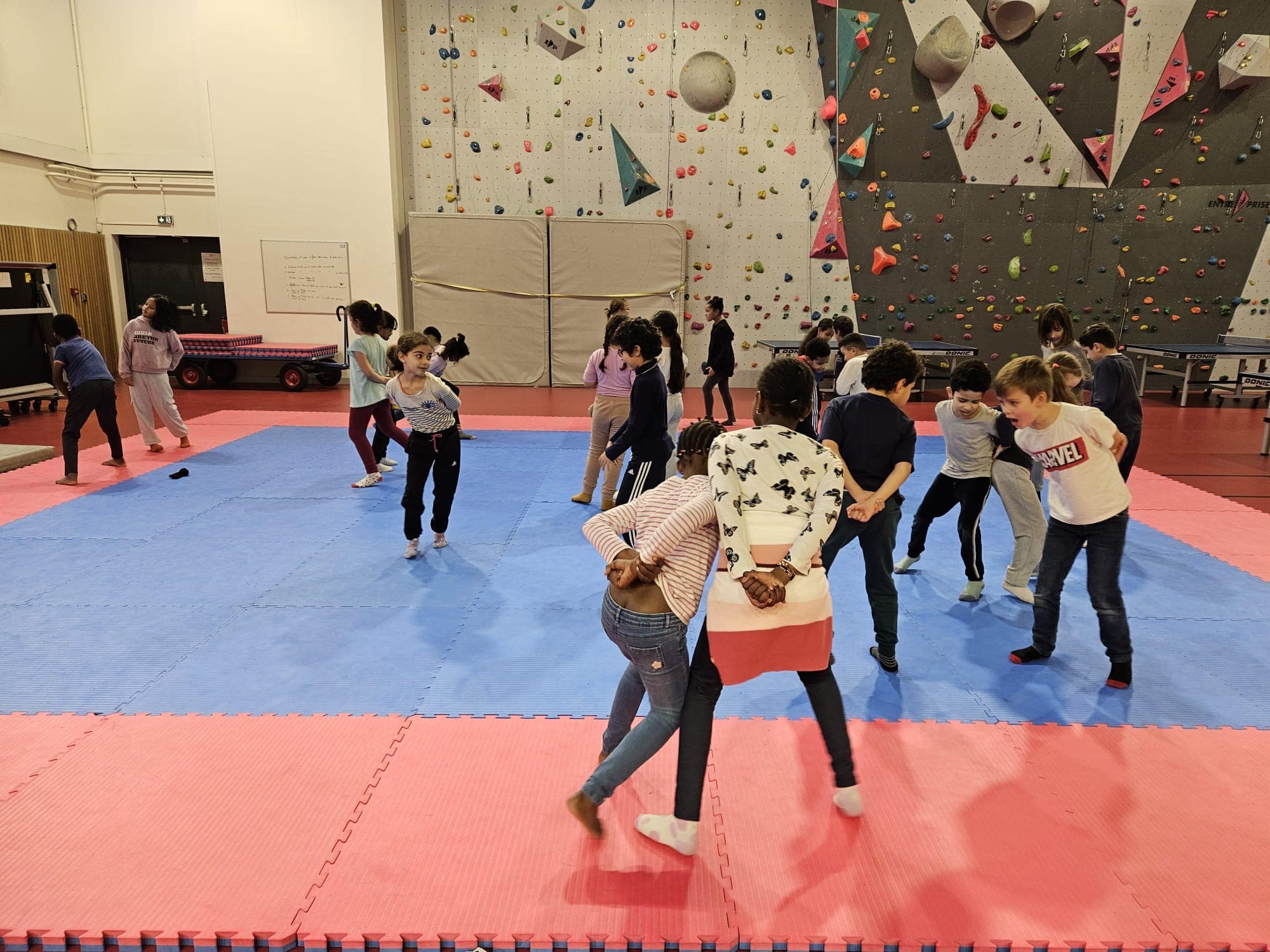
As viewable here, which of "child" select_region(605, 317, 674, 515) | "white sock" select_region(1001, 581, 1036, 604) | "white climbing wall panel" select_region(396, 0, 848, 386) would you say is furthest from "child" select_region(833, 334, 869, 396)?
"white climbing wall panel" select_region(396, 0, 848, 386)

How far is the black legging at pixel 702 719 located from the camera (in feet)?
7.48

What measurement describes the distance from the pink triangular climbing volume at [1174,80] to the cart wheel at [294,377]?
13659 mm

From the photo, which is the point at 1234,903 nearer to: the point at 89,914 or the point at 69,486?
the point at 89,914

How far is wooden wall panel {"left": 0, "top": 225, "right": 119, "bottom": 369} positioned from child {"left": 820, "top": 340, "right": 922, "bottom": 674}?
492 inches

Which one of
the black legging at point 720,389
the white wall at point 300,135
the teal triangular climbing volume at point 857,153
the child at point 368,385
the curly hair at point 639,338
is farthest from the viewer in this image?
the teal triangular climbing volume at point 857,153

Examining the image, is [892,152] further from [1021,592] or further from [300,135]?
[1021,592]

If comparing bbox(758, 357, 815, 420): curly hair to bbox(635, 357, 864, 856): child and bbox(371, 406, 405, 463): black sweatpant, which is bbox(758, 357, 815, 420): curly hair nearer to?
bbox(635, 357, 864, 856): child

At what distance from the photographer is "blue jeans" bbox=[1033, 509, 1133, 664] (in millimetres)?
3309

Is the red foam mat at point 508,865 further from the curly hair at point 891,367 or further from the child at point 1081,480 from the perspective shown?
the child at point 1081,480

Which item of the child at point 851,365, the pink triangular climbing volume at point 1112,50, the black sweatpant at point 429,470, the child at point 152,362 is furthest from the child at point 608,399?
the pink triangular climbing volume at point 1112,50

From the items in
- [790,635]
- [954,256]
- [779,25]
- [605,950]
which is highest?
[779,25]

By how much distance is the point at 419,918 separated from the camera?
2137 millimetres

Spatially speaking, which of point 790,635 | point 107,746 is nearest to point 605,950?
point 790,635

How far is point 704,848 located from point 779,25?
12533mm
